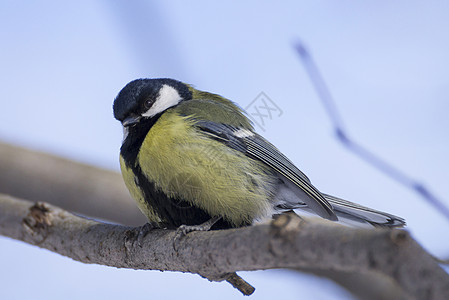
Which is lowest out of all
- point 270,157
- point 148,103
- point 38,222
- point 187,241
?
point 38,222

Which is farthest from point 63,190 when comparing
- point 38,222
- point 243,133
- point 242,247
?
→ point 242,247

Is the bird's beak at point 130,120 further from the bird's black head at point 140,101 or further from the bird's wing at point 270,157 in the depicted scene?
the bird's wing at point 270,157

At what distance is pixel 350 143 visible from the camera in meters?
1.89

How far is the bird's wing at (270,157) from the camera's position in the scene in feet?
7.45

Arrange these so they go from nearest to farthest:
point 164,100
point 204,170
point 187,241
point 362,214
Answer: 1. point 187,241
2. point 204,170
3. point 362,214
4. point 164,100

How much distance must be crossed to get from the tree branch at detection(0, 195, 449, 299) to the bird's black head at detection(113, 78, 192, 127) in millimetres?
557

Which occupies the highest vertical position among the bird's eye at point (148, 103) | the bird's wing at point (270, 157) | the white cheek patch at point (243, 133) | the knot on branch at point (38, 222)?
the bird's eye at point (148, 103)

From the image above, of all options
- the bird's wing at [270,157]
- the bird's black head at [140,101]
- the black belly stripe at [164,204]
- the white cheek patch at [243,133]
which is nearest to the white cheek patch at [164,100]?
the bird's black head at [140,101]

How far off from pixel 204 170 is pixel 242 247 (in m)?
0.63

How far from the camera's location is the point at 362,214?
2.31m

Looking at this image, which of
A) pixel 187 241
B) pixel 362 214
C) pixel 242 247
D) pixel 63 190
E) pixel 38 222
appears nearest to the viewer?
pixel 242 247

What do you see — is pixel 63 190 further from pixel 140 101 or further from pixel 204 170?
pixel 204 170

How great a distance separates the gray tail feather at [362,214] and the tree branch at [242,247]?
477 mm

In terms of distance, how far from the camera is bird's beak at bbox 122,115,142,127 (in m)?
2.39
